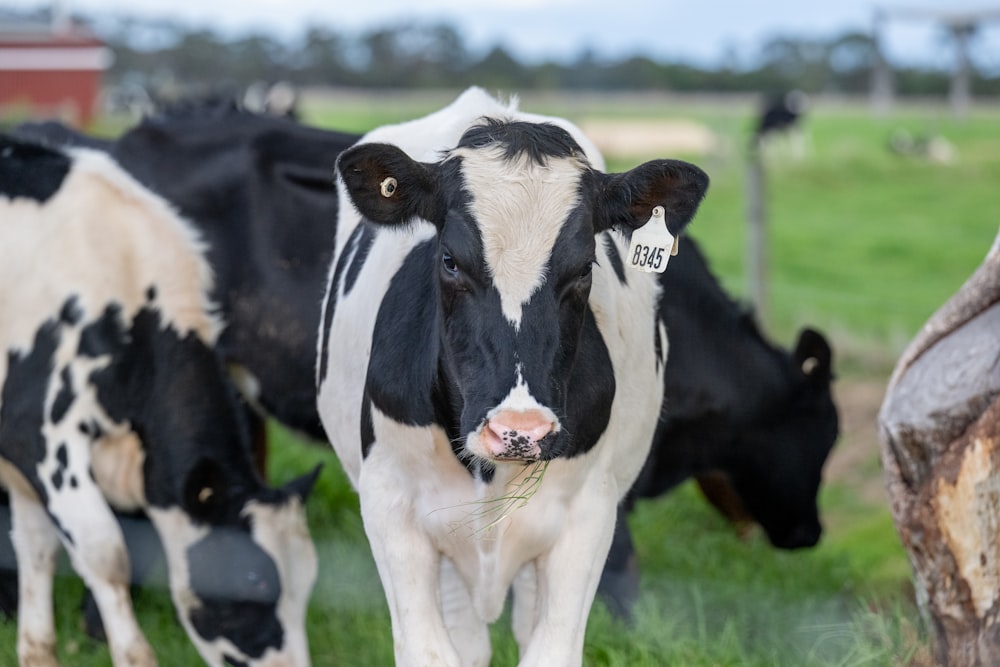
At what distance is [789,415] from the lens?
677 cm

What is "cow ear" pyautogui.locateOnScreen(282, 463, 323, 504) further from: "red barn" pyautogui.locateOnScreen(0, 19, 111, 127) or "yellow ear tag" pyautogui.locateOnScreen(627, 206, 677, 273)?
"red barn" pyautogui.locateOnScreen(0, 19, 111, 127)

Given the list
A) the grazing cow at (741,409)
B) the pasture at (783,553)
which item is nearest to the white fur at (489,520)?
the pasture at (783,553)

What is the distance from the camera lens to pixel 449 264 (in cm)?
355

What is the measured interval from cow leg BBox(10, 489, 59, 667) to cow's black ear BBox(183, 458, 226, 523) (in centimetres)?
74

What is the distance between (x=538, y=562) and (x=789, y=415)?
3169 mm

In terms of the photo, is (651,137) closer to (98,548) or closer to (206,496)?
(206,496)

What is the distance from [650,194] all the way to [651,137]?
24259 mm

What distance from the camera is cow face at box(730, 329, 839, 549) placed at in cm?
677

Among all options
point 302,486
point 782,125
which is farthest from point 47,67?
point 302,486

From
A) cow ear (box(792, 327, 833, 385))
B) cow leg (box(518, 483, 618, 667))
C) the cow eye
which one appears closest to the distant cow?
cow ear (box(792, 327, 833, 385))

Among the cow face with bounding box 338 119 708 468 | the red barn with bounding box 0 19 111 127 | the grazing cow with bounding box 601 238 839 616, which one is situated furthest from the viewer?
the red barn with bounding box 0 19 111 127

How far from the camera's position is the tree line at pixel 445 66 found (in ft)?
165

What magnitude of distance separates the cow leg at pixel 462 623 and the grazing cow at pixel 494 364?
146 millimetres

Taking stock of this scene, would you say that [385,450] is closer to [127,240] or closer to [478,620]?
[478,620]
